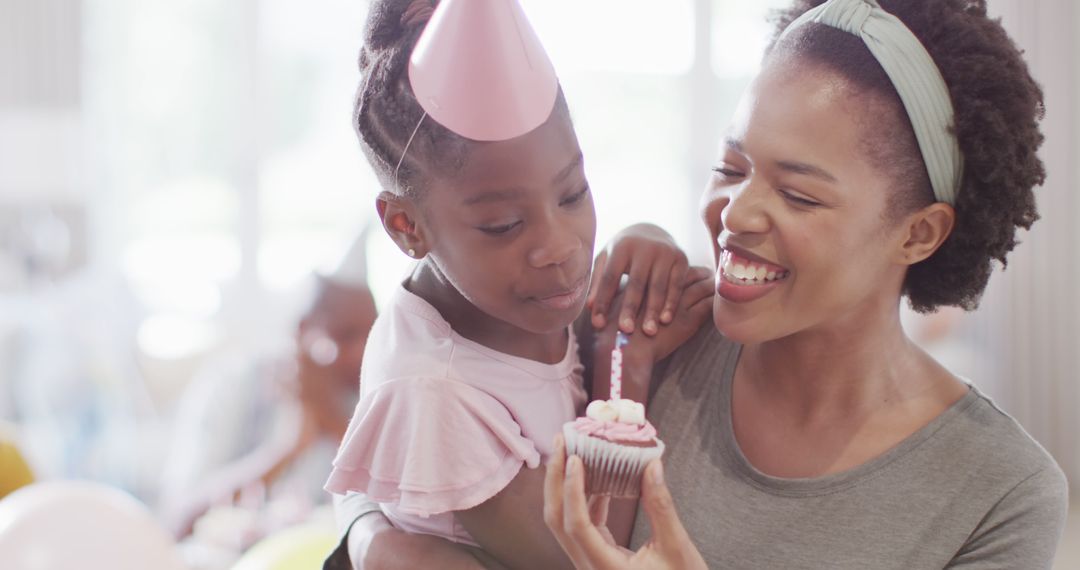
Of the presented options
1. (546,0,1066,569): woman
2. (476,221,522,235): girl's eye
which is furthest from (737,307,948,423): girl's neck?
(476,221,522,235): girl's eye

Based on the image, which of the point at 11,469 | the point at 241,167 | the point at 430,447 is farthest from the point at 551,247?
the point at 241,167

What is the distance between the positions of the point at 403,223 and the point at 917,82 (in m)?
0.66

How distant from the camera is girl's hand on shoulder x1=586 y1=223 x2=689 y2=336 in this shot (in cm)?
154

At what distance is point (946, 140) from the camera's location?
134 cm

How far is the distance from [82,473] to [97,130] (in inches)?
81.3

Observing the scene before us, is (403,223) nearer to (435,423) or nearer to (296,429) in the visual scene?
(435,423)

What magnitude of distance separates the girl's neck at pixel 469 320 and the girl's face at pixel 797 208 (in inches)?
10.2

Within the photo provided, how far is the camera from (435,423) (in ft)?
4.21

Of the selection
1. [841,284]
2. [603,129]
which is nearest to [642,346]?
[841,284]

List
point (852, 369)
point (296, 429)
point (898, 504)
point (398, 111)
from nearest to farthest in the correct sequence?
point (398, 111) < point (898, 504) < point (852, 369) < point (296, 429)

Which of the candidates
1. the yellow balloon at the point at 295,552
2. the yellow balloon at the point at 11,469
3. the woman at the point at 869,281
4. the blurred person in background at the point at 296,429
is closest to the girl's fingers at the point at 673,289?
the woman at the point at 869,281

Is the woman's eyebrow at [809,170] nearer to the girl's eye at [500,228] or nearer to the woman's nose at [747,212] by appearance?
the woman's nose at [747,212]

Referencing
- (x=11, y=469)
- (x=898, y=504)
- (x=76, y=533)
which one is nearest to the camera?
(x=898, y=504)

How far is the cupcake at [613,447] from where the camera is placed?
3.89 ft
